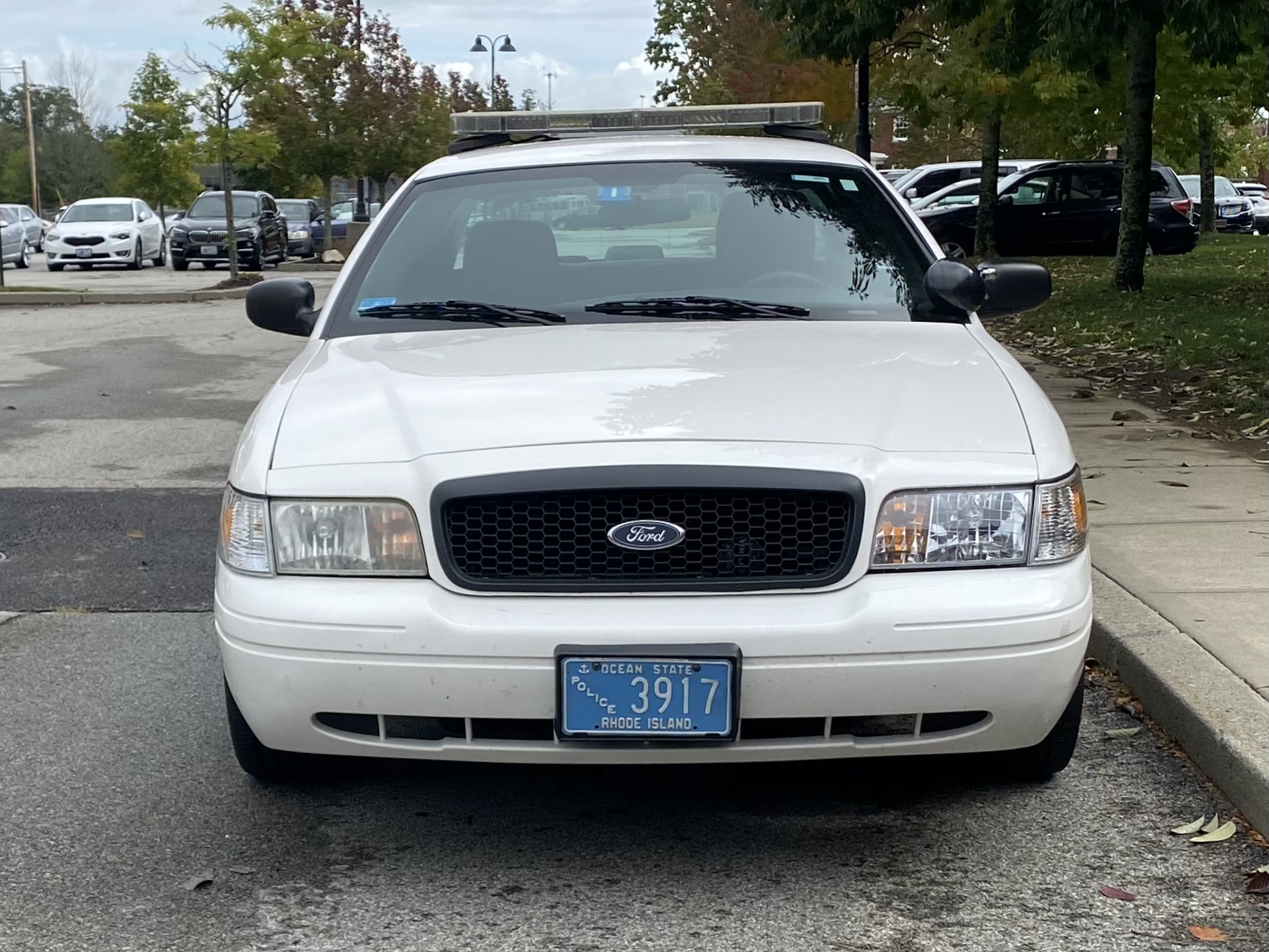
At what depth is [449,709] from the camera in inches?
129

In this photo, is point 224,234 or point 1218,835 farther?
point 224,234

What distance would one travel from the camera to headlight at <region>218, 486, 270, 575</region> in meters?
3.45

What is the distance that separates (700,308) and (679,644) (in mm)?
1475

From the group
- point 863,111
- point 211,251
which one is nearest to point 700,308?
point 863,111

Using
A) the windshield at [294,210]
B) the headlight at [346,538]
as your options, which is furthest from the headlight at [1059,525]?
the windshield at [294,210]

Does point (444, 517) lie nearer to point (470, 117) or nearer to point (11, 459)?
point (470, 117)

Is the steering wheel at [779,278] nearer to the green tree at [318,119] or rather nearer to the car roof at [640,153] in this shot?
the car roof at [640,153]

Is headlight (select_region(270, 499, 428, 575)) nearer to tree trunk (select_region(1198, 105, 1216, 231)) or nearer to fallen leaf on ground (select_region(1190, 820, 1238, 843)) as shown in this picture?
fallen leaf on ground (select_region(1190, 820, 1238, 843))

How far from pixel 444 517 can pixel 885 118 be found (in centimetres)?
5426

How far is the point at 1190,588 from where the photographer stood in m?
5.39

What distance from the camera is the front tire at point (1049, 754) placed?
3.82 meters

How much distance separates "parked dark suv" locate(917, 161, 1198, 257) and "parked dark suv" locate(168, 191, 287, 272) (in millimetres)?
12622

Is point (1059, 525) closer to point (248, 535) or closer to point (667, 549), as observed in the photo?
point (667, 549)

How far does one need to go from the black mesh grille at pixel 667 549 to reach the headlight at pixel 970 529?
100 mm
